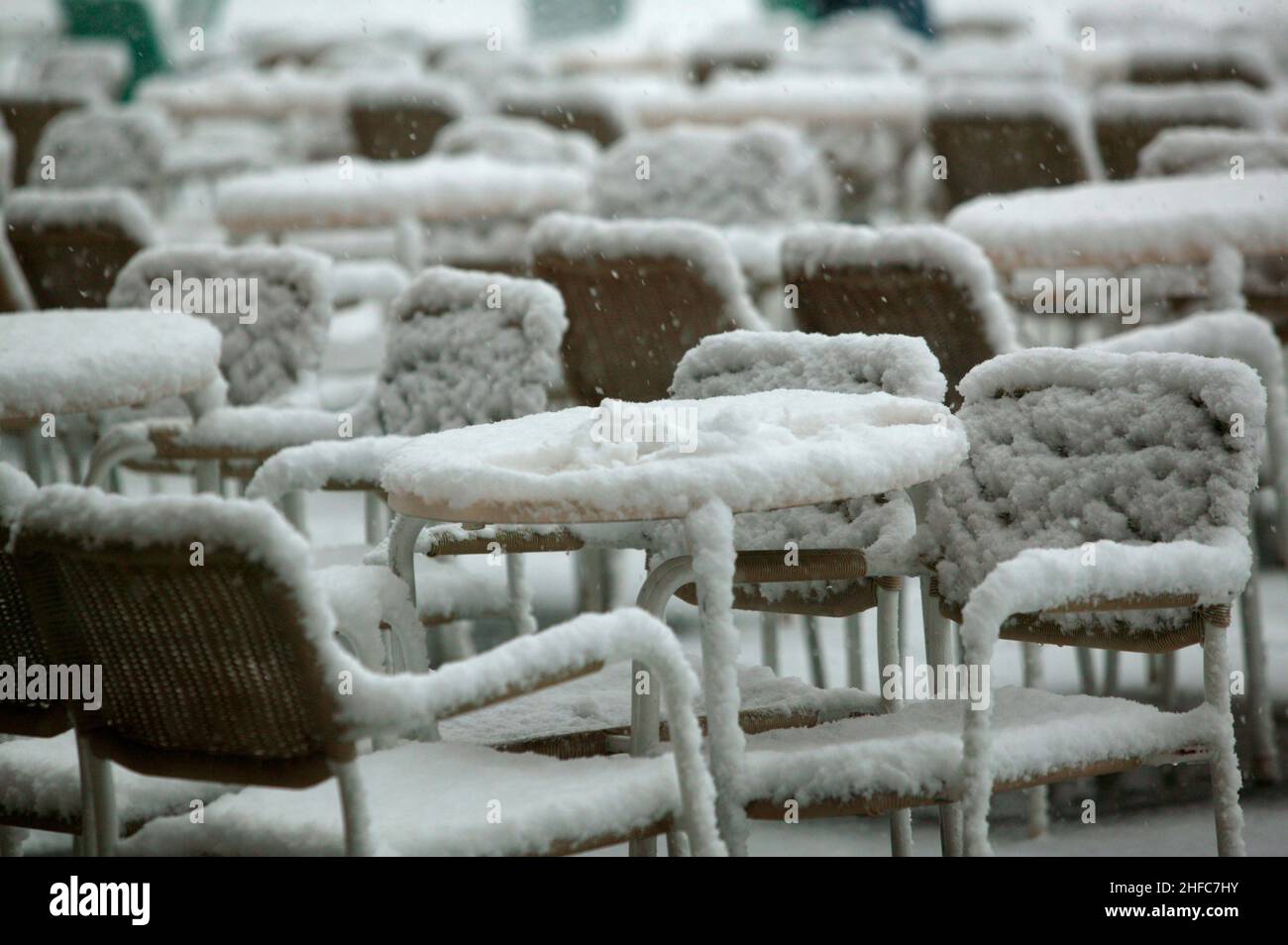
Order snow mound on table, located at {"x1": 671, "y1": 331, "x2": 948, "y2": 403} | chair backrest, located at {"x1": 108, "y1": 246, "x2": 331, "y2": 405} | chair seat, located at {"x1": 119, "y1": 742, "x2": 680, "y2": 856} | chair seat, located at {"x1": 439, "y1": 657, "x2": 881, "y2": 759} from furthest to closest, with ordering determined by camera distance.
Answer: chair backrest, located at {"x1": 108, "y1": 246, "x2": 331, "y2": 405}, snow mound on table, located at {"x1": 671, "y1": 331, "x2": 948, "y2": 403}, chair seat, located at {"x1": 439, "y1": 657, "x2": 881, "y2": 759}, chair seat, located at {"x1": 119, "y1": 742, "x2": 680, "y2": 856}

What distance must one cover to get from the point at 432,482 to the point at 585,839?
1.54 ft

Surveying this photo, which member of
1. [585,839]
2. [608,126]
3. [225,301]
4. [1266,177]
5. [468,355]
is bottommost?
[585,839]

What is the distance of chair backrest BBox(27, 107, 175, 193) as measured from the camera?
22.7ft

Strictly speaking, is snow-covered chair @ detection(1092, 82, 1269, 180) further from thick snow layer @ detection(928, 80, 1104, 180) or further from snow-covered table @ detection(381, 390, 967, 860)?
snow-covered table @ detection(381, 390, 967, 860)

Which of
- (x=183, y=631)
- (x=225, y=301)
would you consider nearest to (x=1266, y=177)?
(x=225, y=301)

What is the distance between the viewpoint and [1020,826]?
315cm

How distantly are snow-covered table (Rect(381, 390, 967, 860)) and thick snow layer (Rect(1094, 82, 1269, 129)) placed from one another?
134 inches

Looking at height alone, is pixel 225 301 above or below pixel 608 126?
below

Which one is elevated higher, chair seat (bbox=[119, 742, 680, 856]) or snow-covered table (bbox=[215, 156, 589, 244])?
snow-covered table (bbox=[215, 156, 589, 244])

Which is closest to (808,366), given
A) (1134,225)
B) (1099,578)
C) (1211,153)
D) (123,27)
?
(1099,578)

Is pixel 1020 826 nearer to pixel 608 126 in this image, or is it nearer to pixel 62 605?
pixel 62 605

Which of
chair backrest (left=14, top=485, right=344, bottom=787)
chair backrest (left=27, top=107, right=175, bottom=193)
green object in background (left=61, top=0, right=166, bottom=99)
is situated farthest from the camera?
green object in background (left=61, top=0, right=166, bottom=99)

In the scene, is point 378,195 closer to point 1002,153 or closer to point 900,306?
point 1002,153

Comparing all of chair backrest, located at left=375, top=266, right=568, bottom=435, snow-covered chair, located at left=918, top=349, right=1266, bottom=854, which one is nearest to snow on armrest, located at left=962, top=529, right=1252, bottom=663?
snow-covered chair, located at left=918, top=349, right=1266, bottom=854
